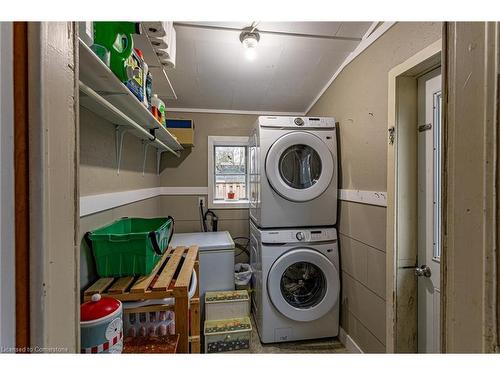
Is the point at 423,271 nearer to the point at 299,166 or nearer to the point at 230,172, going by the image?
the point at 299,166

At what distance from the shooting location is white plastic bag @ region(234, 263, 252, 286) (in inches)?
91.0

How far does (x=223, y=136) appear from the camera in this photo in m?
2.85

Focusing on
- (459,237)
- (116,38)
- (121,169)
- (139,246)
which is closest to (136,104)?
(116,38)

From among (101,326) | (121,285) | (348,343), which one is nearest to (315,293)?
(348,343)

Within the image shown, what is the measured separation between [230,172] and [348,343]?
2132 millimetres

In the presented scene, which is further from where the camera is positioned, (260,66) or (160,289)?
(260,66)

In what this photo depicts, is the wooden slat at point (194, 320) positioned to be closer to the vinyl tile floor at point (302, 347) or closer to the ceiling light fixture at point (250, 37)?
the vinyl tile floor at point (302, 347)

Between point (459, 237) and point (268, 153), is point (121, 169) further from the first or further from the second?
point (459, 237)

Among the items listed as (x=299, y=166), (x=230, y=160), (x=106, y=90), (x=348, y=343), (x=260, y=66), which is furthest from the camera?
(x=230, y=160)

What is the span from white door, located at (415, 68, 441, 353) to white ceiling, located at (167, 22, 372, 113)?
68 centimetres

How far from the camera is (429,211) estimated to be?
1.30m

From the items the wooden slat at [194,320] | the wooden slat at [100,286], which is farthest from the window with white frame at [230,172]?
the wooden slat at [100,286]

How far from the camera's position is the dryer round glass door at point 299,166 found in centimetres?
193

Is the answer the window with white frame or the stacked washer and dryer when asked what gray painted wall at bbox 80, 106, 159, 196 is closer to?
the stacked washer and dryer
